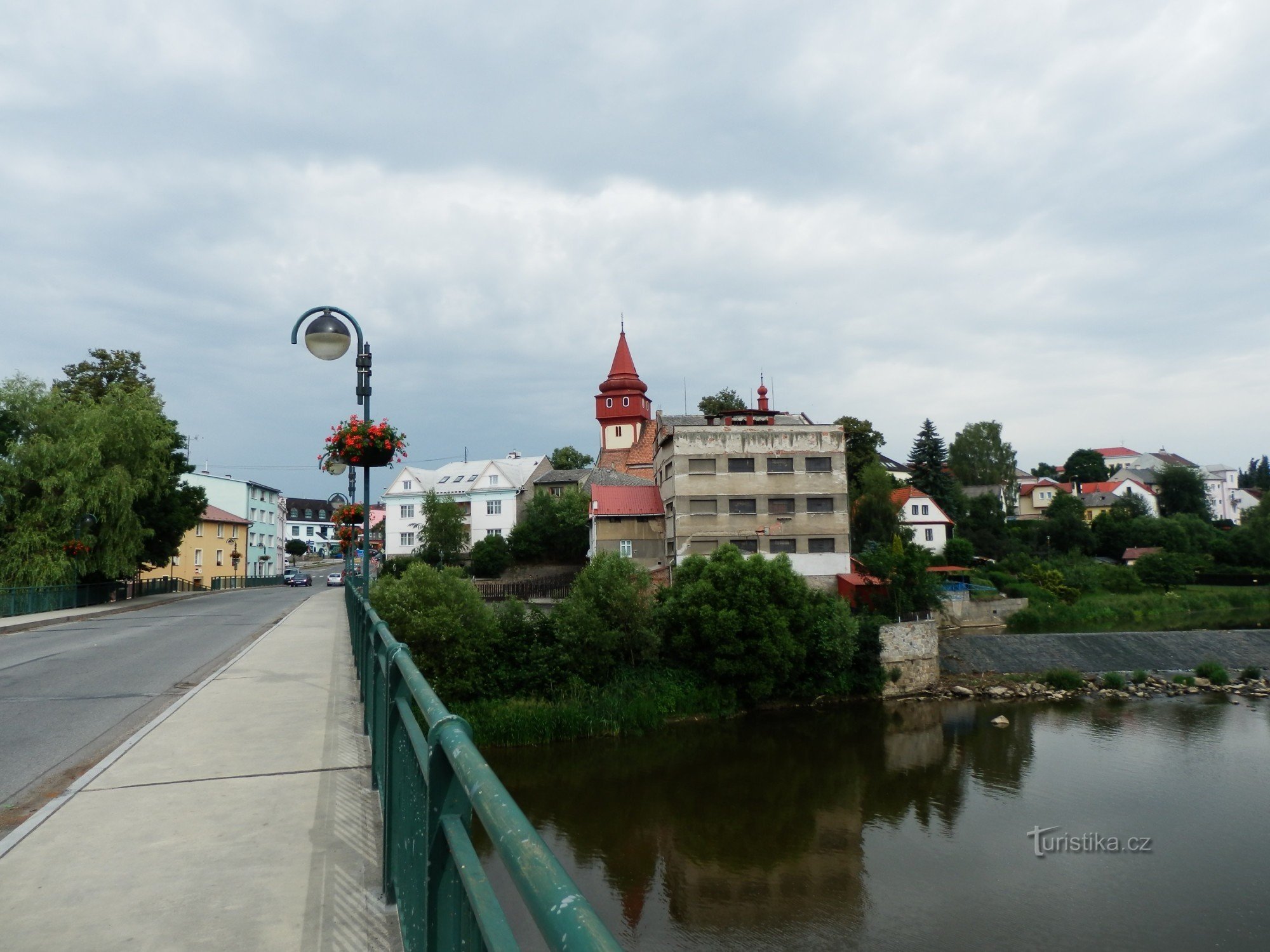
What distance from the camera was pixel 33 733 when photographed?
25.5 feet

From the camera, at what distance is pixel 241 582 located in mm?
59688

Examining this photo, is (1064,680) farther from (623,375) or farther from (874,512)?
(623,375)

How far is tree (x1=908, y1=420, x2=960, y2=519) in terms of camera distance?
66750 mm

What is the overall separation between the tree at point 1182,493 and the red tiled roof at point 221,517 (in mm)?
91826

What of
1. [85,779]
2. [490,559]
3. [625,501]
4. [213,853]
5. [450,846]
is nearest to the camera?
[450,846]

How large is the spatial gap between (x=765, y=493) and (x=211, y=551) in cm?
4180

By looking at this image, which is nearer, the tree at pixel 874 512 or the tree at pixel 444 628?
the tree at pixel 444 628

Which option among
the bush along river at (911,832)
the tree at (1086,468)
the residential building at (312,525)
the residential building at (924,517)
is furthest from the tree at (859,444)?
the residential building at (312,525)

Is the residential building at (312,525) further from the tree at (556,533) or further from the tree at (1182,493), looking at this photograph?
the tree at (1182,493)

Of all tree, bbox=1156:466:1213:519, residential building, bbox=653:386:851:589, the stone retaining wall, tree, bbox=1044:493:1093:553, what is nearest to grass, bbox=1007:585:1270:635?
tree, bbox=1044:493:1093:553

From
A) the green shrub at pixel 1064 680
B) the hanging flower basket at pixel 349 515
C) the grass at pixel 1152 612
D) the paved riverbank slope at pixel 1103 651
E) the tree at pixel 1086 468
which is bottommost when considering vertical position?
the green shrub at pixel 1064 680

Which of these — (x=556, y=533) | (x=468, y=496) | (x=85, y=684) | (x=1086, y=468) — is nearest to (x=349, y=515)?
(x=85, y=684)

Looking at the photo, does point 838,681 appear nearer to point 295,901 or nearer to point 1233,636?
point 1233,636

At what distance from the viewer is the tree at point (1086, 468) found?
378 ft
